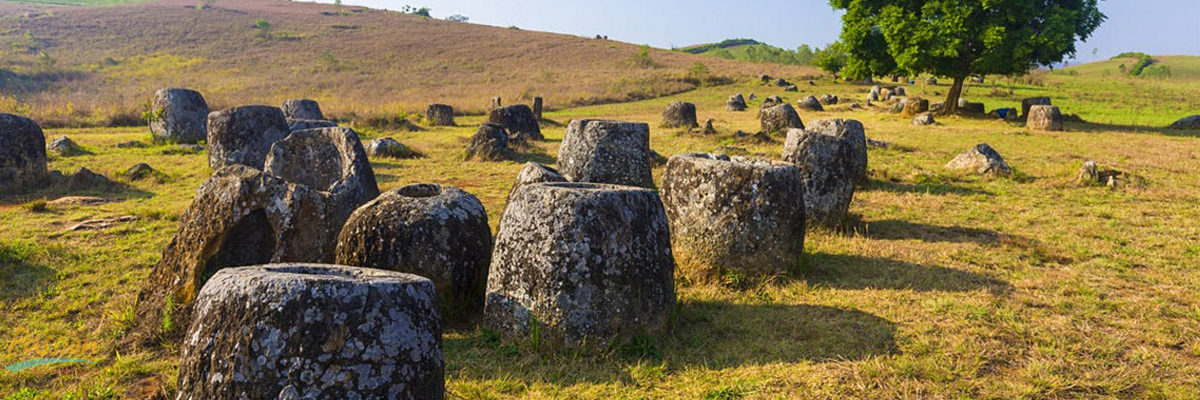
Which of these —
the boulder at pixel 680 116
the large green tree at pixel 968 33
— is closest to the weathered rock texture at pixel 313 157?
the boulder at pixel 680 116

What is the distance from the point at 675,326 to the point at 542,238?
1522 mm

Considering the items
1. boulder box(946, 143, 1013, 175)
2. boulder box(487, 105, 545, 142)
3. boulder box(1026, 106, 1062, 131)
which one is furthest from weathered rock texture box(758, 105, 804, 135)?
boulder box(1026, 106, 1062, 131)

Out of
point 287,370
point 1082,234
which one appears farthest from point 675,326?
point 1082,234

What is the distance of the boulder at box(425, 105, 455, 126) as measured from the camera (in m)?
26.9

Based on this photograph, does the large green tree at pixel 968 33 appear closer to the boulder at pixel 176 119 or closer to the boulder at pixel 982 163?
the boulder at pixel 982 163

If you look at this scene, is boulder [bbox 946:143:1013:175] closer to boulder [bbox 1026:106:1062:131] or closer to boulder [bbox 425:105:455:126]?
boulder [bbox 1026:106:1062:131]

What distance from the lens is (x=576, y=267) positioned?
508cm

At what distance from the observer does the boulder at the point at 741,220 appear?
7102mm

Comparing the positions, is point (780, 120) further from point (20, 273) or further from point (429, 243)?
point (20, 273)

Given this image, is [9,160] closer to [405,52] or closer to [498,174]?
[498,174]

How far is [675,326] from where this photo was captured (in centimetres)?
582

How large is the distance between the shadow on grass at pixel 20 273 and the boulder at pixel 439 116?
18.7m

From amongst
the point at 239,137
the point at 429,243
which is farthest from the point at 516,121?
the point at 429,243

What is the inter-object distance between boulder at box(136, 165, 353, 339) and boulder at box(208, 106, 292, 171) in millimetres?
9155
